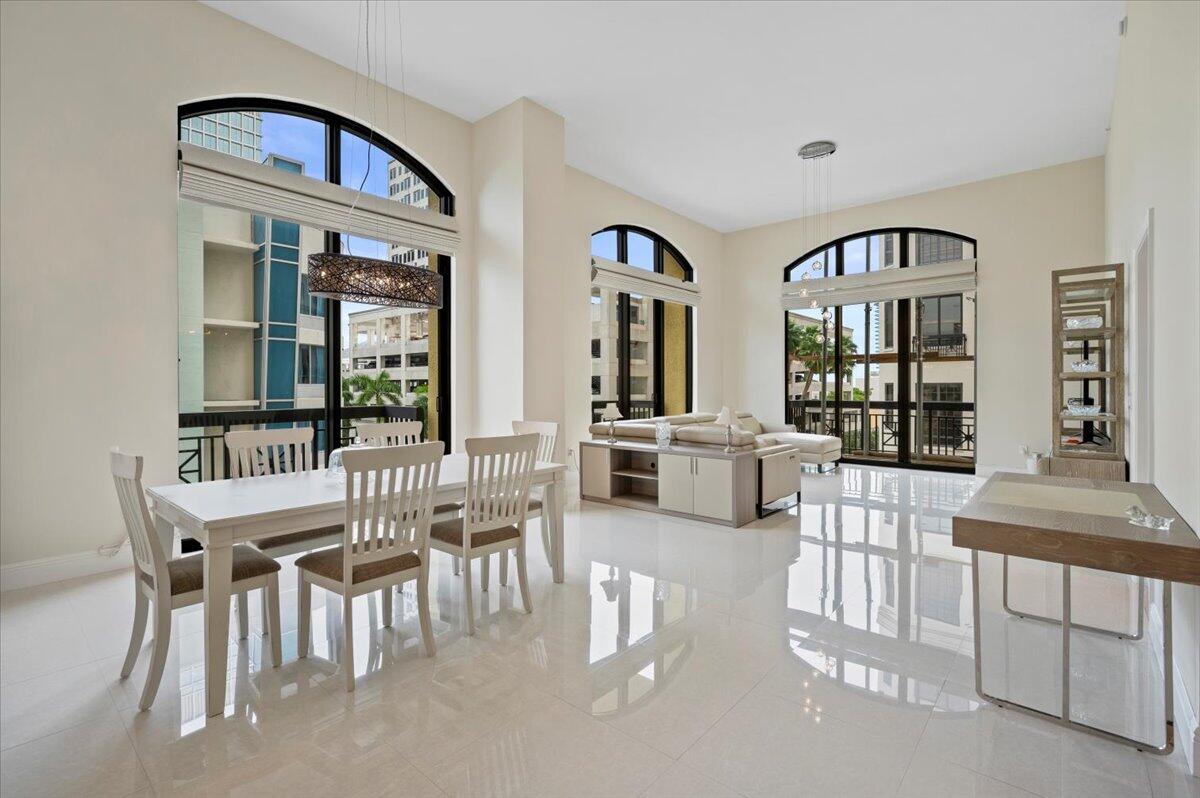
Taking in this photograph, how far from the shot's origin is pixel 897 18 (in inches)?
152

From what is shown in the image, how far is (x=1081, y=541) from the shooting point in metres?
1.74

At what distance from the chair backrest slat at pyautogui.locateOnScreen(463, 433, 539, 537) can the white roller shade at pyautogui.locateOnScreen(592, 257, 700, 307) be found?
13.6ft

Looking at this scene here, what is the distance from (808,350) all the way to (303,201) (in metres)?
6.94

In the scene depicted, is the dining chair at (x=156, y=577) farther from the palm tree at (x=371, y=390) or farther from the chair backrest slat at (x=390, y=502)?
the palm tree at (x=371, y=390)

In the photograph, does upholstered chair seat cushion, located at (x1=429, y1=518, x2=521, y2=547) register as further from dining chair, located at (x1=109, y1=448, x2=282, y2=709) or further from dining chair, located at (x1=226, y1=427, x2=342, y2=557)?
dining chair, located at (x1=109, y1=448, x2=282, y2=709)

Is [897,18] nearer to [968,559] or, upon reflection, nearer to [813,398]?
[968,559]

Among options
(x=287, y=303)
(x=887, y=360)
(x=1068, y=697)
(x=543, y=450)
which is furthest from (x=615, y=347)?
(x=1068, y=697)

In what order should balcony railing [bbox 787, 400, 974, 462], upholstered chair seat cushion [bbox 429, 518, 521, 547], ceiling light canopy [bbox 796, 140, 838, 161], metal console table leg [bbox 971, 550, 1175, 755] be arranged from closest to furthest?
metal console table leg [bbox 971, 550, 1175, 755], upholstered chair seat cushion [bbox 429, 518, 521, 547], ceiling light canopy [bbox 796, 140, 838, 161], balcony railing [bbox 787, 400, 974, 462]

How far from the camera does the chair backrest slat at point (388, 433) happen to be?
3.56 meters

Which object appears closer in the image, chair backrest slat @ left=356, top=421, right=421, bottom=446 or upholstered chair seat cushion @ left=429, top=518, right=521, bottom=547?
upholstered chair seat cushion @ left=429, top=518, right=521, bottom=547

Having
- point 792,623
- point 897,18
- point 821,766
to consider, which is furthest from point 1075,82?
point 821,766

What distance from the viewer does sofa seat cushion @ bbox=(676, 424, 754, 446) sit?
4762 mm

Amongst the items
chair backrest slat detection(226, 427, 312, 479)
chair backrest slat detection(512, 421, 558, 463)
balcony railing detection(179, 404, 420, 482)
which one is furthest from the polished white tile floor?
chair backrest slat detection(512, 421, 558, 463)

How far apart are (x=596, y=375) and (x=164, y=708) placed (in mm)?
5451
